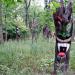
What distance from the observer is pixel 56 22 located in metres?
7.13

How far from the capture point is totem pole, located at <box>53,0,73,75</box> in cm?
707

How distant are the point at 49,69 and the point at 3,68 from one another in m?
1.48

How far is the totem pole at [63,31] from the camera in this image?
23.2 feet

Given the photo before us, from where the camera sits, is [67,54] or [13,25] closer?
[67,54]

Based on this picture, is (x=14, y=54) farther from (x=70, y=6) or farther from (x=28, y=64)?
(x=70, y=6)

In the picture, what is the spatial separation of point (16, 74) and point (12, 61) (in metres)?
1.96

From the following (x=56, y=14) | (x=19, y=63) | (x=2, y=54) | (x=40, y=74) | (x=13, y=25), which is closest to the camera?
(x=40, y=74)

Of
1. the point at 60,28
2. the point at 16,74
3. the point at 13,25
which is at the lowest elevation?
the point at 13,25

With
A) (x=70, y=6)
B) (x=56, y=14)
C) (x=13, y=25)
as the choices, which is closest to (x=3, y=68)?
(x=56, y=14)

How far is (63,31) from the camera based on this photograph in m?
7.13

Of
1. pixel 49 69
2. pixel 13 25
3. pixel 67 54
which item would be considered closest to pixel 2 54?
pixel 49 69

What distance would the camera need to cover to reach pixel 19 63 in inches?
302

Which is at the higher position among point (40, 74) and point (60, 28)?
point (60, 28)

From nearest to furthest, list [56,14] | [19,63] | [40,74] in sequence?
[40,74]
[56,14]
[19,63]
